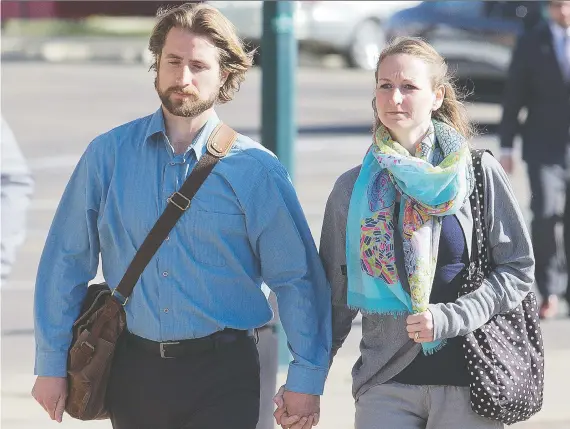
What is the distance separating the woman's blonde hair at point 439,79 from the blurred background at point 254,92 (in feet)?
0.78

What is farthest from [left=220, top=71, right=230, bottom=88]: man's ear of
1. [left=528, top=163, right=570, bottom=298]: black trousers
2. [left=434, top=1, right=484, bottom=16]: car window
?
[left=434, top=1, right=484, bottom=16]: car window

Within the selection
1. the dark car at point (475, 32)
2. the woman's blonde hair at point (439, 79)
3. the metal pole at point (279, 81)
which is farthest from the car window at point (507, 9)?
the woman's blonde hair at point (439, 79)

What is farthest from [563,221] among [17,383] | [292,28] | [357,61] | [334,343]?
[357,61]

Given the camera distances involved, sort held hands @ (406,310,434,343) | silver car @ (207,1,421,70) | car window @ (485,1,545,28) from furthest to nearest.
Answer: silver car @ (207,1,421,70) → car window @ (485,1,545,28) → held hands @ (406,310,434,343)

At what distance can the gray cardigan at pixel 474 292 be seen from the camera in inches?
150

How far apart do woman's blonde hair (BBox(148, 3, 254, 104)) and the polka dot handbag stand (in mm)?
813

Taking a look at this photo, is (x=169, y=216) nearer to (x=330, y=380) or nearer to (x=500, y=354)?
(x=500, y=354)

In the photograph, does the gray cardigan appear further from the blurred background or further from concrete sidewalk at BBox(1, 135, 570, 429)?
concrete sidewalk at BBox(1, 135, 570, 429)

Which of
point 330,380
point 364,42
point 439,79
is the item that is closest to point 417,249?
point 439,79

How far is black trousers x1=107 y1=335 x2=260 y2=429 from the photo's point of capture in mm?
3945

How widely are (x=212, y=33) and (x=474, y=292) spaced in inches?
45.0

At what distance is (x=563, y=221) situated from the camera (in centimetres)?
839

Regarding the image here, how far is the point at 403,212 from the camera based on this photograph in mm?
3877

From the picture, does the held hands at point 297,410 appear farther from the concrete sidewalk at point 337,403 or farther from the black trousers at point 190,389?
the concrete sidewalk at point 337,403
